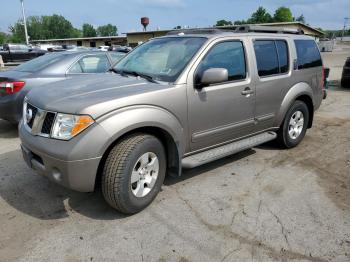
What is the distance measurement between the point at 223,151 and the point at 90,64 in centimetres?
361

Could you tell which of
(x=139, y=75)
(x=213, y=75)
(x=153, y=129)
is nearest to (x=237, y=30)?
(x=213, y=75)

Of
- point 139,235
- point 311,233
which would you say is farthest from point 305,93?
point 139,235

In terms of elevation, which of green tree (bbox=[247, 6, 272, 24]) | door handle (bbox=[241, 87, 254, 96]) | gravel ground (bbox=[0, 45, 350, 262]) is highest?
green tree (bbox=[247, 6, 272, 24])

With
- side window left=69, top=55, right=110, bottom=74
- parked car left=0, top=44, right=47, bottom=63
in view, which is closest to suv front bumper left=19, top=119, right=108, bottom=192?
side window left=69, top=55, right=110, bottom=74

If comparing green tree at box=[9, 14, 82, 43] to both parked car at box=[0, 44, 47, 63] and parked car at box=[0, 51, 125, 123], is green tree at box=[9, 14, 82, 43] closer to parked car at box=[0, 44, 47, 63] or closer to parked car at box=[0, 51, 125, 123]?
parked car at box=[0, 44, 47, 63]

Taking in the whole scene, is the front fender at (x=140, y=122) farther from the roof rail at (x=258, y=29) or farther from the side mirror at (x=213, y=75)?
the roof rail at (x=258, y=29)

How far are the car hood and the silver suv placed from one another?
0.01 m

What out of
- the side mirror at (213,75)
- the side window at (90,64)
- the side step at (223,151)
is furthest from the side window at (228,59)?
the side window at (90,64)

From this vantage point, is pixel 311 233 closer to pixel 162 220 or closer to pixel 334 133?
pixel 162 220

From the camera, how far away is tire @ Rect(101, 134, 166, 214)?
3057mm

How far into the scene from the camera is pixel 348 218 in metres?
3.34

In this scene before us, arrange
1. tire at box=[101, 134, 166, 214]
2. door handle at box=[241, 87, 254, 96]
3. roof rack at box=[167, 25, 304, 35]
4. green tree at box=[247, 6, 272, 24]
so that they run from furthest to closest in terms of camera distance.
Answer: green tree at box=[247, 6, 272, 24]
roof rack at box=[167, 25, 304, 35]
door handle at box=[241, 87, 254, 96]
tire at box=[101, 134, 166, 214]

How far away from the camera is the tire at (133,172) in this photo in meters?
3.06

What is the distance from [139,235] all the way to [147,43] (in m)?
2.72
